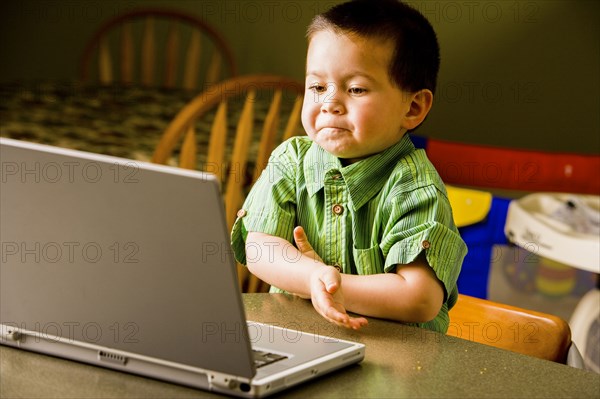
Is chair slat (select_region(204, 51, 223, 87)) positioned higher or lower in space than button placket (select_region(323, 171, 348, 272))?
lower

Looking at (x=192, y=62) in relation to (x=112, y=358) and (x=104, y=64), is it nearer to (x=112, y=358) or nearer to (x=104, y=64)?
(x=104, y=64)

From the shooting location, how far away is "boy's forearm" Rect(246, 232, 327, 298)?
3.29ft

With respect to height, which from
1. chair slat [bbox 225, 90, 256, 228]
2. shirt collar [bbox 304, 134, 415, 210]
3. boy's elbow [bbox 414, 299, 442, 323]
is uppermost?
shirt collar [bbox 304, 134, 415, 210]

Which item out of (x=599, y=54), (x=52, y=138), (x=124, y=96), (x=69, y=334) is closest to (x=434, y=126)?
(x=599, y=54)

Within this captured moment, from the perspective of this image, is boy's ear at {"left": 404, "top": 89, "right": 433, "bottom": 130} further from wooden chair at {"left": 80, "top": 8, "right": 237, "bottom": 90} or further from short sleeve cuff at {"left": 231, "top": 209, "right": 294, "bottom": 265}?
wooden chair at {"left": 80, "top": 8, "right": 237, "bottom": 90}

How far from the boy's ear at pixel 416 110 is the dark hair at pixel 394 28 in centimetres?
1

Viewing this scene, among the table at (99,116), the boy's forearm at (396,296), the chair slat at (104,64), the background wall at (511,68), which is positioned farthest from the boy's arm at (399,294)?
the chair slat at (104,64)

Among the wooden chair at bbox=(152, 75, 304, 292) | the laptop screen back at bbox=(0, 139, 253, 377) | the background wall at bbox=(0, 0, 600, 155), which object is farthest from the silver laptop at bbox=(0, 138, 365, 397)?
the background wall at bbox=(0, 0, 600, 155)

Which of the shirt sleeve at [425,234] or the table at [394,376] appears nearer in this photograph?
the table at [394,376]

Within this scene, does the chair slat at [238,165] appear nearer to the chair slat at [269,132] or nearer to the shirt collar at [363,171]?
the chair slat at [269,132]

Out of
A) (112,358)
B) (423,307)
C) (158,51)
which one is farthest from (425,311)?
(158,51)

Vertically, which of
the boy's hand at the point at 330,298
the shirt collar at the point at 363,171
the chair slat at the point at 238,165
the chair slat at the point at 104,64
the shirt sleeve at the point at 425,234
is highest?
the shirt collar at the point at 363,171

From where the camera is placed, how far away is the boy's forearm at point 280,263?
1.00 m

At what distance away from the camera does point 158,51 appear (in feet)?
13.1
